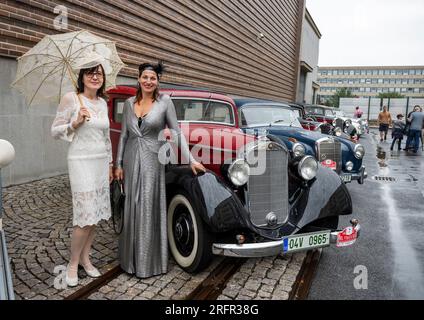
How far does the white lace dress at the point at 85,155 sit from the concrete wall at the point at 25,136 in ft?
11.4

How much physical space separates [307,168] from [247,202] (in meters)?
0.79

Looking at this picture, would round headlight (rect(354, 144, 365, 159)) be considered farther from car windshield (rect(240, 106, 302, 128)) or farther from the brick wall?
the brick wall

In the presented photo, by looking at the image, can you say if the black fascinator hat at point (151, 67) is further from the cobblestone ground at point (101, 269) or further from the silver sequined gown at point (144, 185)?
the cobblestone ground at point (101, 269)

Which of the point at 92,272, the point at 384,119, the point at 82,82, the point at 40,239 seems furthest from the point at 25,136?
the point at 384,119

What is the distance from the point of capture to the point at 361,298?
2801 millimetres

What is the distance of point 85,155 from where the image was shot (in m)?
2.72

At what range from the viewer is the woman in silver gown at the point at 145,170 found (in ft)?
9.45

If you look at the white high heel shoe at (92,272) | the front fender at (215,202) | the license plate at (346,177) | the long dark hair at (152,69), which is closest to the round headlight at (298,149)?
the license plate at (346,177)

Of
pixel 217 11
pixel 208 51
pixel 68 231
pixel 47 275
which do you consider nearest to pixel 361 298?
pixel 47 275

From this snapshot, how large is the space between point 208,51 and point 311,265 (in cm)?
937

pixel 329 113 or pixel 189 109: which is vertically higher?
pixel 329 113

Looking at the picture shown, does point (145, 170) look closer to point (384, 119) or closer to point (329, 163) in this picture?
point (329, 163)

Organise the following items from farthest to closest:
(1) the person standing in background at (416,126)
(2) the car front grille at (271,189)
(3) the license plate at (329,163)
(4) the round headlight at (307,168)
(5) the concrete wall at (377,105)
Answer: (5) the concrete wall at (377,105) < (1) the person standing in background at (416,126) < (3) the license plate at (329,163) < (4) the round headlight at (307,168) < (2) the car front grille at (271,189)

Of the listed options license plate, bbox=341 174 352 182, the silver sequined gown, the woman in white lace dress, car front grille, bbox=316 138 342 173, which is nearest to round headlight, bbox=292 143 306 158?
A: car front grille, bbox=316 138 342 173
